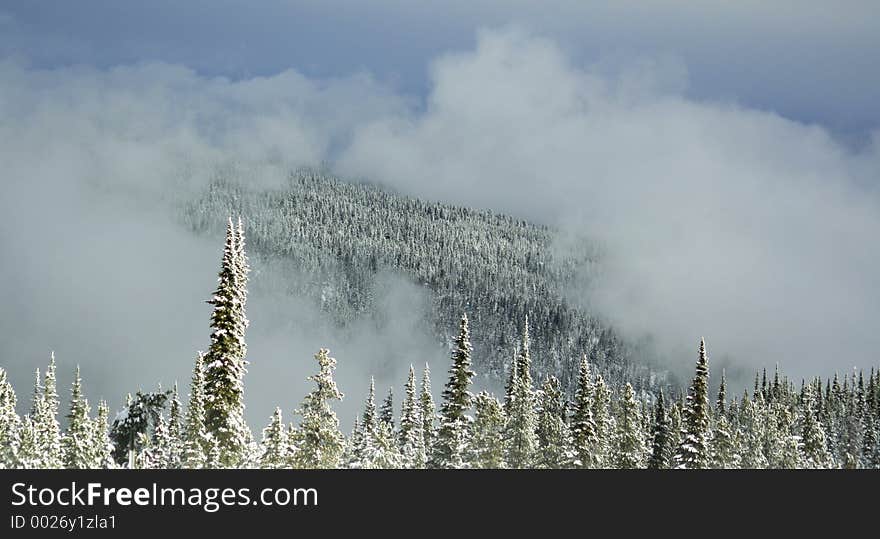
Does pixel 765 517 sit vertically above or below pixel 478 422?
below

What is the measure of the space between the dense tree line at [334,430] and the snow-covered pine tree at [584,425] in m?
0.10

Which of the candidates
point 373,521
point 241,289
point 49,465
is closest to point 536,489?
point 373,521

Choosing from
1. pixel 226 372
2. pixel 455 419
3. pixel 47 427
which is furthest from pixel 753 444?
pixel 226 372

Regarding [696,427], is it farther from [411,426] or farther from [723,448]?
[411,426]

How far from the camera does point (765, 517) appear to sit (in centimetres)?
5322

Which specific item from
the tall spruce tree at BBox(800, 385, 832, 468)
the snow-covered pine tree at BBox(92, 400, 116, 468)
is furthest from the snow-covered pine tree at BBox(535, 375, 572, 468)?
the tall spruce tree at BBox(800, 385, 832, 468)

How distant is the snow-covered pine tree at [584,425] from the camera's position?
83875 mm

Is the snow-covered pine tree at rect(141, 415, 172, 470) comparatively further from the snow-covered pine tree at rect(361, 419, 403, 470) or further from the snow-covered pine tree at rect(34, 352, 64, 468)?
the snow-covered pine tree at rect(361, 419, 403, 470)

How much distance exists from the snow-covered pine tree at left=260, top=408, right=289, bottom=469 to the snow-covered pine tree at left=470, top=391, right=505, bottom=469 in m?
16.4

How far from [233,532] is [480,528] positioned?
11.6 meters

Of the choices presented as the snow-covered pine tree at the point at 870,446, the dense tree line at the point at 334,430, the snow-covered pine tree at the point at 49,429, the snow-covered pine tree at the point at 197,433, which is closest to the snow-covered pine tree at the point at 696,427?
the dense tree line at the point at 334,430

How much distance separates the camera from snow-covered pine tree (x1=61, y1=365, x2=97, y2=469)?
244ft

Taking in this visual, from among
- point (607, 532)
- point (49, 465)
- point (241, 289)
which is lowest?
point (607, 532)

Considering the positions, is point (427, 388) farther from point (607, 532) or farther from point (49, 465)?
point (607, 532)
